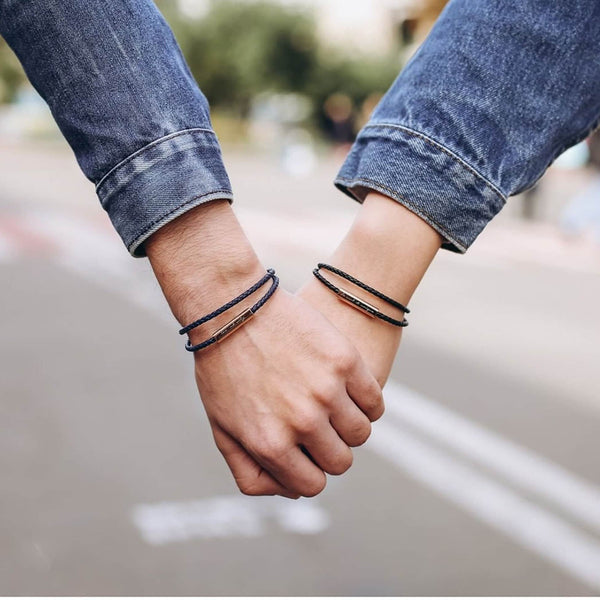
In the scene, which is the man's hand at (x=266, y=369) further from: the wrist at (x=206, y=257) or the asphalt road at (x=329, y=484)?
the asphalt road at (x=329, y=484)

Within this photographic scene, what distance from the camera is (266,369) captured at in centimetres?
108

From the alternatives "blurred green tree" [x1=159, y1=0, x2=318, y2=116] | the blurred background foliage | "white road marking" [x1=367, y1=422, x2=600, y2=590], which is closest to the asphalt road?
"white road marking" [x1=367, y1=422, x2=600, y2=590]

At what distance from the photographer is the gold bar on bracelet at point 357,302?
3.70 feet

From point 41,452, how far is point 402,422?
1.64 m

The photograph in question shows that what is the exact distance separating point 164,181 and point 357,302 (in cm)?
28

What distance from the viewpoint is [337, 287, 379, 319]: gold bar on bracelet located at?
1.13 meters

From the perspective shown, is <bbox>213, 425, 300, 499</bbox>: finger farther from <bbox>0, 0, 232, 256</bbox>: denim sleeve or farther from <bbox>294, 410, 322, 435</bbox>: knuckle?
<bbox>0, 0, 232, 256</bbox>: denim sleeve

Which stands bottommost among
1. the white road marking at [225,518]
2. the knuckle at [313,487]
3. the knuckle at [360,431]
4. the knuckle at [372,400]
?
the white road marking at [225,518]

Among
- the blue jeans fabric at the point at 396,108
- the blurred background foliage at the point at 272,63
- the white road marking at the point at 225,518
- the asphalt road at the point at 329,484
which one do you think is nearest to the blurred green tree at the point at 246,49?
the blurred background foliage at the point at 272,63

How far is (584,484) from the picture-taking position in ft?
12.1

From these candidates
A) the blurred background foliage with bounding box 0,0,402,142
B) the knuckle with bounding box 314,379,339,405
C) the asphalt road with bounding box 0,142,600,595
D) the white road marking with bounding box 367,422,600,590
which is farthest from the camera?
the blurred background foliage with bounding box 0,0,402,142

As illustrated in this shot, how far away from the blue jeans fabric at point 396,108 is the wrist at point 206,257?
20 millimetres

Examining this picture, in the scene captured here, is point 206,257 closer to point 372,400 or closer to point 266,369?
point 266,369

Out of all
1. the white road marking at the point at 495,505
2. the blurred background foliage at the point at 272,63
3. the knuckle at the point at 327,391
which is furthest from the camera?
the blurred background foliage at the point at 272,63
